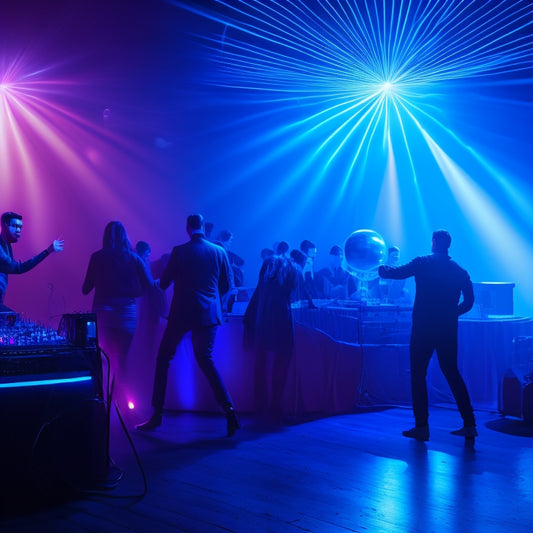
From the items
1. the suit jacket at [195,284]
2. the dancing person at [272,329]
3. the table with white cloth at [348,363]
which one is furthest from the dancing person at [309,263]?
the suit jacket at [195,284]

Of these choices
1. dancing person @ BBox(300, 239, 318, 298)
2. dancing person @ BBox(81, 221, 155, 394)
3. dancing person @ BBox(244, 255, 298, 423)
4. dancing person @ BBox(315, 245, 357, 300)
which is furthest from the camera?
dancing person @ BBox(315, 245, 357, 300)

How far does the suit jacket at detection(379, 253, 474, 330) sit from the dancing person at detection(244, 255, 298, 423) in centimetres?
103

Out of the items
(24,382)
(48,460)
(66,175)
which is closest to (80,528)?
(48,460)

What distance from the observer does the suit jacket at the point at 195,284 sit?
388 centimetres

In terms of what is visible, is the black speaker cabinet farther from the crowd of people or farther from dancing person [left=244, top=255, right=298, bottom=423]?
dancing person [left=244, top=255, right=298, bottom=423]

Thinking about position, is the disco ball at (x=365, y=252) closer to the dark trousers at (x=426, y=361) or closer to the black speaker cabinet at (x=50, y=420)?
the dark trousers at (x=426, y=361)

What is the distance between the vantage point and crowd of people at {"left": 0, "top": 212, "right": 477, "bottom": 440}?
12.3ft

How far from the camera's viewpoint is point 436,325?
3.72 meters

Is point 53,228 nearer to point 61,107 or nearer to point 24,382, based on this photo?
point 61,107

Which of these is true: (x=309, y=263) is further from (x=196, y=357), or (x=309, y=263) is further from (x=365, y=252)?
(x=196, y=357)

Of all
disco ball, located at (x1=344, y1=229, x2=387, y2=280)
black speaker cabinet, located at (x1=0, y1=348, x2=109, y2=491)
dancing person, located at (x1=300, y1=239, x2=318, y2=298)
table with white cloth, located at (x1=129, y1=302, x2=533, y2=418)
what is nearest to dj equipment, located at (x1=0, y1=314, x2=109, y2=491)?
black speaker cabinet, located at (x1=0, y1=348, x2=109, y2=491)

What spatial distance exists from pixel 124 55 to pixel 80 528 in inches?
272

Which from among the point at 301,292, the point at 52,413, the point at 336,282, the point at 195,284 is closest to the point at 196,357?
the point at 195,284

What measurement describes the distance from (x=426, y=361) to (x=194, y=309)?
1678 millimetres
